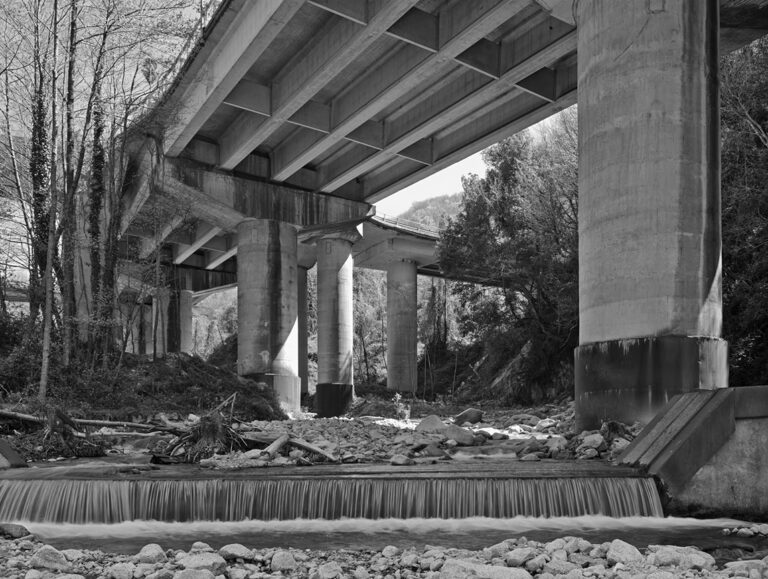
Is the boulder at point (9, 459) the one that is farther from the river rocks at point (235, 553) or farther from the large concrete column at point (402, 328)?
the large concrete column at point (402, 328)

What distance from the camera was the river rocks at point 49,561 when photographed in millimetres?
5723

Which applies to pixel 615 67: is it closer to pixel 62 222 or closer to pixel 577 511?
pixel 577 511

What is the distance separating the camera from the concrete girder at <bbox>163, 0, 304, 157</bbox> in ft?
65.7

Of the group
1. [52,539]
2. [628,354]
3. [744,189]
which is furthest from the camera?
[744,189]

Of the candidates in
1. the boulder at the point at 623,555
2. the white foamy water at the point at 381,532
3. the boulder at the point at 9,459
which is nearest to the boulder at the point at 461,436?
the white foamy water at the point at 381,532

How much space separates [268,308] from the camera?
31.2m

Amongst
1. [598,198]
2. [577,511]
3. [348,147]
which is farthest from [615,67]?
[348,147]

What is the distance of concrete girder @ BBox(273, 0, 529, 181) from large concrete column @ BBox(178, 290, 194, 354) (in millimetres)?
25857

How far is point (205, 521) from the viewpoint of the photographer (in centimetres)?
814

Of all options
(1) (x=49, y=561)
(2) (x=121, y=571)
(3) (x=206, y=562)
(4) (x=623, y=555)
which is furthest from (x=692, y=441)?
(1) (x=49, y=561)

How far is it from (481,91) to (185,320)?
121 feet

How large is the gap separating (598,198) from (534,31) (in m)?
9.83

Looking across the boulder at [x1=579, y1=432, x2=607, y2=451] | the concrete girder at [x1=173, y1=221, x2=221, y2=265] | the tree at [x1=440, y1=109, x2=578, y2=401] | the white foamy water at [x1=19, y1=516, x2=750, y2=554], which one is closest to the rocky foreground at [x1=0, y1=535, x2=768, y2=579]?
the white foamy water at [x1=19, y1=516, x2=750, y2=554]

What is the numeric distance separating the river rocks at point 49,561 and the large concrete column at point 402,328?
3845 cm
